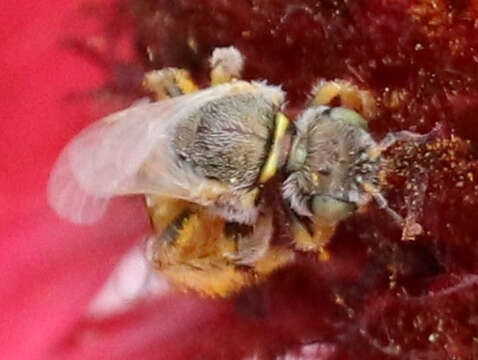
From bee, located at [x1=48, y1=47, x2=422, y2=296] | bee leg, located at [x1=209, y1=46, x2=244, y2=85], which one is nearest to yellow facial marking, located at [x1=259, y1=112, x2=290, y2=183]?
bee, located at [x1=48, y1=47, x2=422, y2=296]

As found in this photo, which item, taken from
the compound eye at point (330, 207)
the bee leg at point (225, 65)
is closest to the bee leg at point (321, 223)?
the compound eye at point (330, 207)

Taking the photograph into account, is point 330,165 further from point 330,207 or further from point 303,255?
point 303,255

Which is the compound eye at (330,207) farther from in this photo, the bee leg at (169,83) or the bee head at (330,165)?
the bee leg at (169,83)

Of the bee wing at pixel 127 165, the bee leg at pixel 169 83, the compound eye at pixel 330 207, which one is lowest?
the compound eye at pixel 330 207

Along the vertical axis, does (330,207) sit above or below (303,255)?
above

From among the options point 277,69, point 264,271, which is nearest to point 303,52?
point 277,69

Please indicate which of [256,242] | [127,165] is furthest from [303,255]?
[127,165]
